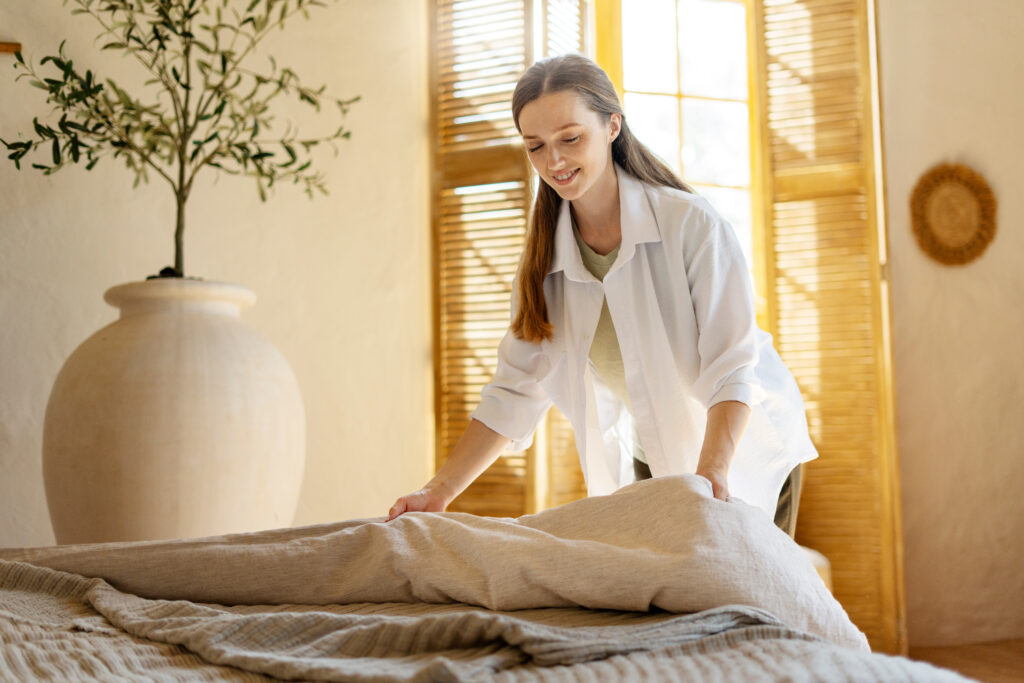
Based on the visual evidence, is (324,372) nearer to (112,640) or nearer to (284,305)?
(284,305)

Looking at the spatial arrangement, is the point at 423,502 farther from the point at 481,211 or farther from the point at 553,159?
the point at 481,211

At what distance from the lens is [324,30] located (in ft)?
10.2

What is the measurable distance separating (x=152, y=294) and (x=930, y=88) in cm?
261

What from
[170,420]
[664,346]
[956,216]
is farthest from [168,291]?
[956,216]

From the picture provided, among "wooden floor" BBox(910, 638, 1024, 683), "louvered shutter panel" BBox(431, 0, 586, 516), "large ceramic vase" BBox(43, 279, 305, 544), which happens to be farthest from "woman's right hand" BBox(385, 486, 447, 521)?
"wooden floor" BBox(910, 638, 1024, 683)

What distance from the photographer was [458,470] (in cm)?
164

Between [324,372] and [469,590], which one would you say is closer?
[469,590]

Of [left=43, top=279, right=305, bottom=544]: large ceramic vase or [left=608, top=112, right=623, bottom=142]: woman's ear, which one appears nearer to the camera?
[left=608, top=112, right=623, bottom=142]: woman's ear

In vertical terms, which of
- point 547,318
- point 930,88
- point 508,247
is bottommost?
point 547,318

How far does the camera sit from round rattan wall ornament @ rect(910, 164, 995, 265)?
321cm

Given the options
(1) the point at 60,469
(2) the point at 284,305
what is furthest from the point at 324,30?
(1) the point at 60,469

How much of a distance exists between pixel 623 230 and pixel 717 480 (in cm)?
53

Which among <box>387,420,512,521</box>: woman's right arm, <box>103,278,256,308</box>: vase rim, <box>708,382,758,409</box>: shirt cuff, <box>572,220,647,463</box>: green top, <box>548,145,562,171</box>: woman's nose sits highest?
<box>548,145,562,171</box>: woman's nose

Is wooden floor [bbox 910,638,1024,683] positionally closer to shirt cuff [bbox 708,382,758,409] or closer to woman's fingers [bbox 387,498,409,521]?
shirt cuff [bbox 708,382,758,409]
